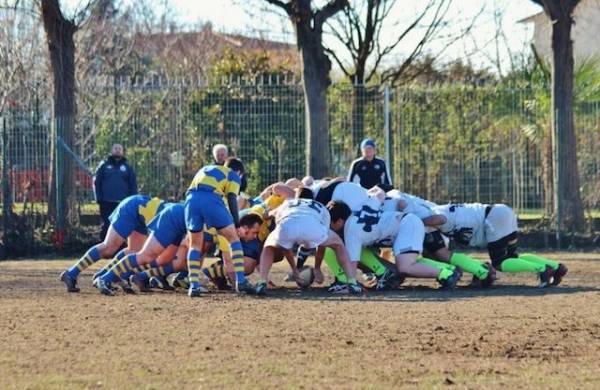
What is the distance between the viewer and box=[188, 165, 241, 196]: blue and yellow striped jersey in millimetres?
14922

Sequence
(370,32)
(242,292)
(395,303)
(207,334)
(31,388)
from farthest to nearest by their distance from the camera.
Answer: (370,32) < (242,292) < (395,303) < (207,334) < (31,388)

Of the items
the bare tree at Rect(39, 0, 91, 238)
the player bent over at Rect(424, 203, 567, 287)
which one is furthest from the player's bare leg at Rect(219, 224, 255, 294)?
the bare tree at Rect(39, 0, 91, 238)

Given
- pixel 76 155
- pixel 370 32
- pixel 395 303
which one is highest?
pixel 370 32

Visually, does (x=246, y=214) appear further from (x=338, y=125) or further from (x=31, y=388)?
(x=338, y=125)

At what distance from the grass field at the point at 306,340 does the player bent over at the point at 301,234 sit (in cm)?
48

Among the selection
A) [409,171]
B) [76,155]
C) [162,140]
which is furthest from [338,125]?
[76,155]

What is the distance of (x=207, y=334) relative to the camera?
1108 centimetres

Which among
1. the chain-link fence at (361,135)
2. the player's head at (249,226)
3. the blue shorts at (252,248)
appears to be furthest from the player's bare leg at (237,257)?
the chain-link fence at (361,135)

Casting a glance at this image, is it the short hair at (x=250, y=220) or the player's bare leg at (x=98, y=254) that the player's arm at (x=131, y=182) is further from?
the short hair at (x=250, y=220)

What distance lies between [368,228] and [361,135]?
429 inches

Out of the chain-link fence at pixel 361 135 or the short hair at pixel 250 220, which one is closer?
the short hair at pixel 250 220

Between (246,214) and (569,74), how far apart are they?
11.3 meters

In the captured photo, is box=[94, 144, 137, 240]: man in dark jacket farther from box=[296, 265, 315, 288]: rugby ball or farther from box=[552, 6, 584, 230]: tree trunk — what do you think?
box=[552, 6, 584, 230]: tree trunk

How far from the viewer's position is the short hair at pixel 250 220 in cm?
1577
